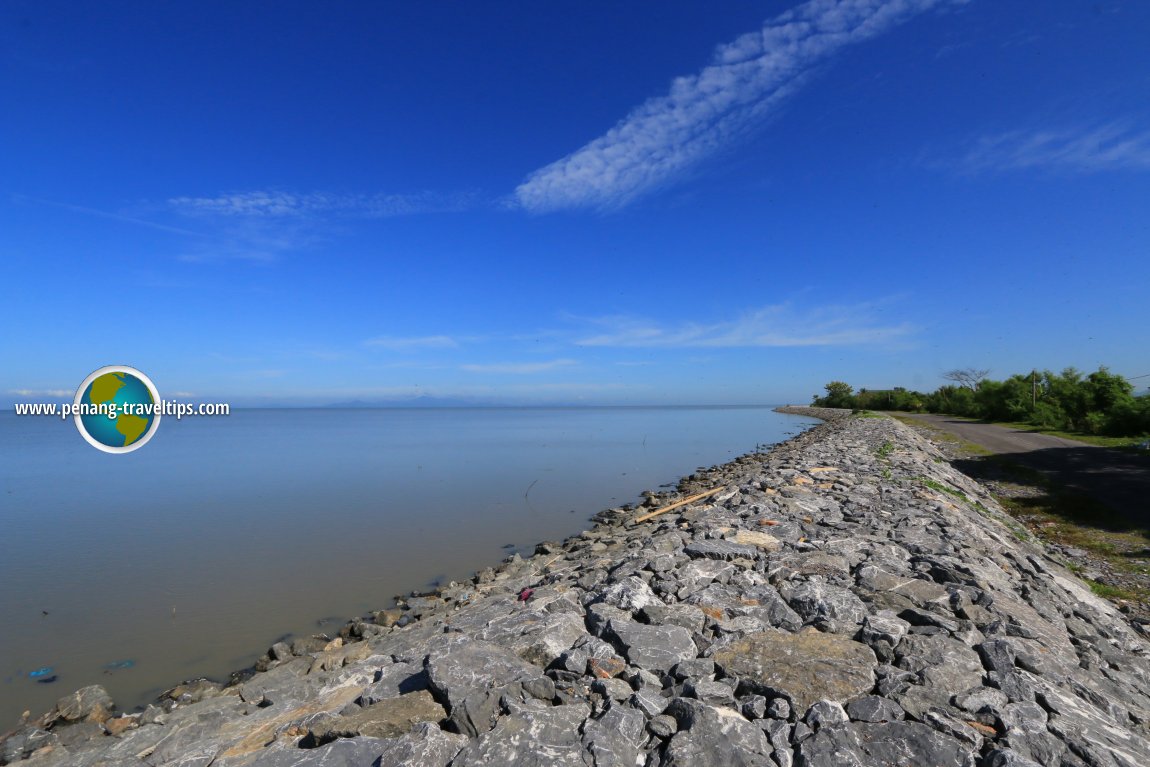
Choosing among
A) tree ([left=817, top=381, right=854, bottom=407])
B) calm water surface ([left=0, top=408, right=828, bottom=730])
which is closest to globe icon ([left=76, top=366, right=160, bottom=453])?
calm water surface ([left=0, top=408, right=828, bottom=730])

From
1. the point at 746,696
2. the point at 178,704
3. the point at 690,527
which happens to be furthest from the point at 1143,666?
the point at 178,704

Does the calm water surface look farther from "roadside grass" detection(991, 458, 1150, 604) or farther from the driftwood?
"roadside grass" detection(991, 458, 1150, 604)

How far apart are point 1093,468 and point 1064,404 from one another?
23043 millimetres

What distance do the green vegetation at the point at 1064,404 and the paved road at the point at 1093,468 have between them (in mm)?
3279

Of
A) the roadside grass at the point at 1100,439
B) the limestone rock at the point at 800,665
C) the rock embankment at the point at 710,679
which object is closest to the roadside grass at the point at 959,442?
the roadside grass at the point at 1100,439

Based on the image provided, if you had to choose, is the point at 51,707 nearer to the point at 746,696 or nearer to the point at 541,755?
the point at 541,755

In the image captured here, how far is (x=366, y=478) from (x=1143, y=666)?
794 inches

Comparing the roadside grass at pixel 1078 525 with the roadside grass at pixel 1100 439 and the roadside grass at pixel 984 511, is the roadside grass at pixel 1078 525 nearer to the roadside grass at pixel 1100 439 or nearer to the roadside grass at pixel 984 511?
the roadside grass at pixel 984 511

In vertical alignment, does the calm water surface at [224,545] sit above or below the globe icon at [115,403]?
below

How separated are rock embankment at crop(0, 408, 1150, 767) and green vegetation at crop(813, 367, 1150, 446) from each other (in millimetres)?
24978

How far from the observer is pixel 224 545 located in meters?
11.5

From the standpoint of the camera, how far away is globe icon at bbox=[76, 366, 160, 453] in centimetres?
1167

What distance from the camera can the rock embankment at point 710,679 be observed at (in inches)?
123

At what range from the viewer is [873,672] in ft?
12.3
